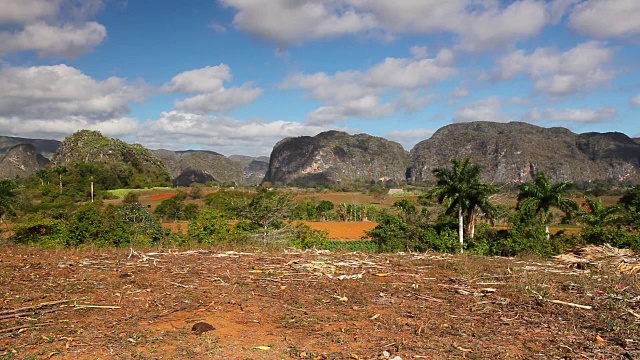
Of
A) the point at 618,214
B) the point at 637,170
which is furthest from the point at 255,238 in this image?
the point at 637,170

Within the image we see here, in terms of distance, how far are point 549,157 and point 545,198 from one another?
15763cm

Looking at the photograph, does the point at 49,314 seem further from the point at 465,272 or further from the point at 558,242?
the point at 558,242

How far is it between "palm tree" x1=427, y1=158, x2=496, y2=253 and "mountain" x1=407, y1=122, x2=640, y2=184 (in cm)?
13907

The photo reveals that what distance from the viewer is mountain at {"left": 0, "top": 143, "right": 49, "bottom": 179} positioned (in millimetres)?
148250

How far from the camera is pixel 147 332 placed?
5.04 meters

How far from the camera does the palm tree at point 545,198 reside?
33.5 m

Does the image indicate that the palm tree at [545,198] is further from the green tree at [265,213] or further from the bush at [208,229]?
the bush at [208,229]

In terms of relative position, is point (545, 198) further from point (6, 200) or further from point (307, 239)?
point (6, 200)

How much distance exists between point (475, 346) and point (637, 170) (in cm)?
20389

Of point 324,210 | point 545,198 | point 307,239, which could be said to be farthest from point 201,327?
point 324,210

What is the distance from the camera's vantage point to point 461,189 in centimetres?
3086

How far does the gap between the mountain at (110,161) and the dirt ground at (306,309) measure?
100430 millimetres

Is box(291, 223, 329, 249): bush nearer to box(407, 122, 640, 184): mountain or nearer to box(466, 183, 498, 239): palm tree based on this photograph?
box(466, 183, 498, 239): palm tree

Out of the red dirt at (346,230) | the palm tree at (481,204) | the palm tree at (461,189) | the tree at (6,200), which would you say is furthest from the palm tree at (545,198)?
the tree at (6,200)
